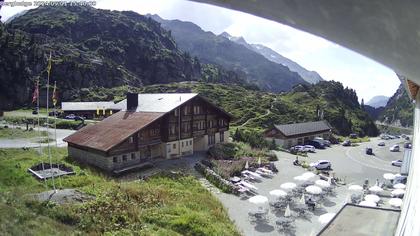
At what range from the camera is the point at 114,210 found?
1844cm

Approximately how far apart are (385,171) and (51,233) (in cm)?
3599

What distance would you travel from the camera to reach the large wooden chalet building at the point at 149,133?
30672 mm

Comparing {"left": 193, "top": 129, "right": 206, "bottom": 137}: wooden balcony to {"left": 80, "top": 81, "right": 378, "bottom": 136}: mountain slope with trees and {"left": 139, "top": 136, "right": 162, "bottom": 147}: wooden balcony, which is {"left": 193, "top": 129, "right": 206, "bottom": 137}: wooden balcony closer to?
{"left": 139, "top": 136, "right": 162, "bottom": 147}: wooden balcony

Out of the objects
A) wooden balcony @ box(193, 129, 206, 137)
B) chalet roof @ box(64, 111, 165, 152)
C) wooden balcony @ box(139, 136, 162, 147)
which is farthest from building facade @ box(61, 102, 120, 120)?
wooden balcony @ box(139, 136, 162, 147)

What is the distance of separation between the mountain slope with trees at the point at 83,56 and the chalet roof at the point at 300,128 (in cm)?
5238

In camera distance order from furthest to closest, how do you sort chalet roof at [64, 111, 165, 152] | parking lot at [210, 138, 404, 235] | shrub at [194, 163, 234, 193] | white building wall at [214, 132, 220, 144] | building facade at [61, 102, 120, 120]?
building facade at [61, 102, 120, 120], white building wall at [214, 132, 220, 144], chalet roof at [64, 111, 165, 152], shrub at [194, 163, 234, 193], parking lot at [210, 138, 404, 235]

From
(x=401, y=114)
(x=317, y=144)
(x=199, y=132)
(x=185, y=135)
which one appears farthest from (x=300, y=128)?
(x=401, y=114)

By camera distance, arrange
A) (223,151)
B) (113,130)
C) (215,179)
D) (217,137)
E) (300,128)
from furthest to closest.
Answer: (300,128) → (217,137) → (223,151) → (113,130) → (215,179)

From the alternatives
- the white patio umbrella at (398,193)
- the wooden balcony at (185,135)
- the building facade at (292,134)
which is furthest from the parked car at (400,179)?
the building facade at (292,134)

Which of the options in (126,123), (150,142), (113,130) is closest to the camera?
(150,142)

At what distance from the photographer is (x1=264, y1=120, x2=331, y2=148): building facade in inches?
2130

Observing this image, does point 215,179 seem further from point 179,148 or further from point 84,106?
point 84,106

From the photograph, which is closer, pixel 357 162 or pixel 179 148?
pixel 179 148

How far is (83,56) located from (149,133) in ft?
352
